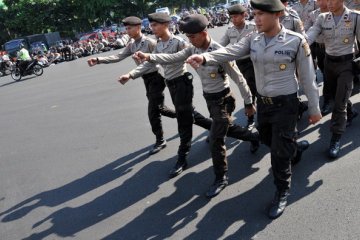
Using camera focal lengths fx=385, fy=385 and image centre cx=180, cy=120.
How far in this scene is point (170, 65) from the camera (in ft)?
15.9

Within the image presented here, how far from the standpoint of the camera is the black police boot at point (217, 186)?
4117mm

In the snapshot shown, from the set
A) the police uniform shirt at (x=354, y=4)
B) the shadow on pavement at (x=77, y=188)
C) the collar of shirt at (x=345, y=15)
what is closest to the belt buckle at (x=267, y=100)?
the collar of shirt at (x=345, y=15)

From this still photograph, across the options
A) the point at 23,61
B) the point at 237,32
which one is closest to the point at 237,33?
the point at 237,32

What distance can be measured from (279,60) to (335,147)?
1.72 m

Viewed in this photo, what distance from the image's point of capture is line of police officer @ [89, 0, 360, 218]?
332cm

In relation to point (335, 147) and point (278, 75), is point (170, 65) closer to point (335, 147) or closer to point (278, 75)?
point (278, 75)

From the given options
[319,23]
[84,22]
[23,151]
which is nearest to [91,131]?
[23,151]

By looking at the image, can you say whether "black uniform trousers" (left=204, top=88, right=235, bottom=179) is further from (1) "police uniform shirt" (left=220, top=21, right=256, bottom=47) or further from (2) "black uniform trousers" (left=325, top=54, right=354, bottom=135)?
(1) "police uniform shirt" (left=220, top=21, right=256, bottom=47)

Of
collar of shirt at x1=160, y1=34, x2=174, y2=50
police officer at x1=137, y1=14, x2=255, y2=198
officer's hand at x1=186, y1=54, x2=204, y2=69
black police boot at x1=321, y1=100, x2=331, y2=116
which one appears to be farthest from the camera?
black police boot at x1=321, y1=100, x2=331, y2=116

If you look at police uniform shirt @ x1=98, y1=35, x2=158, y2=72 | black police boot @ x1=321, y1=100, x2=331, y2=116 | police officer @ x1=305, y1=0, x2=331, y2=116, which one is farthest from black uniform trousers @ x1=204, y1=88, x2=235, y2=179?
black police boot @ x1=321, y1=100, x2=331, y2=116

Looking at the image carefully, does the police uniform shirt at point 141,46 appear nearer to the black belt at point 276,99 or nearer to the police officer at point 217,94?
the police officer at point 217,94

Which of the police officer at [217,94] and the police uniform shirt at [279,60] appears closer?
the police uniform shirt at [279,60]

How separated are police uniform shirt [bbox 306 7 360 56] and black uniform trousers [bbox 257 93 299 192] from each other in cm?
135

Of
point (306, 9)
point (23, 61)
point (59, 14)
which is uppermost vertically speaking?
point (306, 9)
